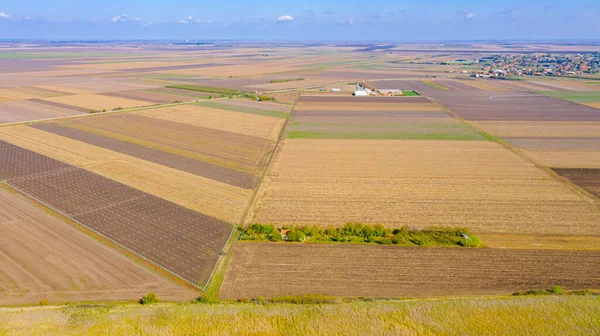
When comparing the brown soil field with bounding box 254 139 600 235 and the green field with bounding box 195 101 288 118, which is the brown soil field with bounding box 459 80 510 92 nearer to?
the brown soil field with bounding box 254 139 600 235

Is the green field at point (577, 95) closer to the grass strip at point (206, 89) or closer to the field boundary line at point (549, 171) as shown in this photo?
the field boundary line at point (549, 171)

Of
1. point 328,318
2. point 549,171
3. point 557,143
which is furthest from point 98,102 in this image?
point 557,143

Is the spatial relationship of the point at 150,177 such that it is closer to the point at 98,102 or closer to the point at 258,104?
the point at 258,104

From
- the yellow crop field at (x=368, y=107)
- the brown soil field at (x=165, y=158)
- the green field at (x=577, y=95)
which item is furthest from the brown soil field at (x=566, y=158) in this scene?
the green field at (x=577, y=95)

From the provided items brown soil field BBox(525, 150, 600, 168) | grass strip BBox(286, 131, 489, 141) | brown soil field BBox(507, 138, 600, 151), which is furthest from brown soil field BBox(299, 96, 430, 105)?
brown soil field BBox(525, 150, 600, 168)

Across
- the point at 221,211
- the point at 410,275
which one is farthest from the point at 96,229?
the point at 410,275

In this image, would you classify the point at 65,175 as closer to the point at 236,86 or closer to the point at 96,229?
the point at 96,229
